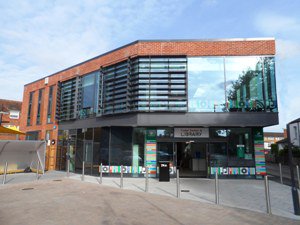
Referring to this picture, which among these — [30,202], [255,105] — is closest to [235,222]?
[30,202]

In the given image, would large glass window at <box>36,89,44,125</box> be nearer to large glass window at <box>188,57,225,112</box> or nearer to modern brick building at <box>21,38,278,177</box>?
modern brick building at <box>21,38,278,177</box>

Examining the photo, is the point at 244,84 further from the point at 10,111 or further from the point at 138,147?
the point at 10,111

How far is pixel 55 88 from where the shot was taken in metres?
20.9

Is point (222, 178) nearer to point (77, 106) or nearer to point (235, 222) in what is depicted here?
point (235, 222)

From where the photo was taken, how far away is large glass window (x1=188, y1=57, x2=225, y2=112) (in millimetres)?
14227

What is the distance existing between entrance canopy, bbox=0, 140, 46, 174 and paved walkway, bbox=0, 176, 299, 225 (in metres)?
8.17

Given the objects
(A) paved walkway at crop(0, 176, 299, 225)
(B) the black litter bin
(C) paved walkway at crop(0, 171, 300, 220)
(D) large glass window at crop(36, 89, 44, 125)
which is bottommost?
(A) paved walkway at crop(0, 176, 299, 225)

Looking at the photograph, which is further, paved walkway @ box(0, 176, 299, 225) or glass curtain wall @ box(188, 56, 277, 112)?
glass curtain wall @ box(188, 56, 277, 112)

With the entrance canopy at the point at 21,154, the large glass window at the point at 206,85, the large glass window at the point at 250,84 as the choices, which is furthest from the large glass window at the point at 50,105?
the large glass window at the point at 250,84

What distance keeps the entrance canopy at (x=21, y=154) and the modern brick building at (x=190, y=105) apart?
15.5ft

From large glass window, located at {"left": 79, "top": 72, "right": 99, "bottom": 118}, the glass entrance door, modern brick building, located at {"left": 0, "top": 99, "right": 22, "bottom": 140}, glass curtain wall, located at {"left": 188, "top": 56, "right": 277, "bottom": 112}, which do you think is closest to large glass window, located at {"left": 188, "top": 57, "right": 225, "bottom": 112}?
glass curtain wall, located at {"left": 188, "top": 56, "right": 277, "bottom": 112}

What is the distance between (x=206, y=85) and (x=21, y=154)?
1407 cm

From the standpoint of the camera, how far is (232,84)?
47.2 ft

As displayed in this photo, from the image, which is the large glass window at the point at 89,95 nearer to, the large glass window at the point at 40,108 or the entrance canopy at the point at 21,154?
the entrance canopy at the point at 21,154
